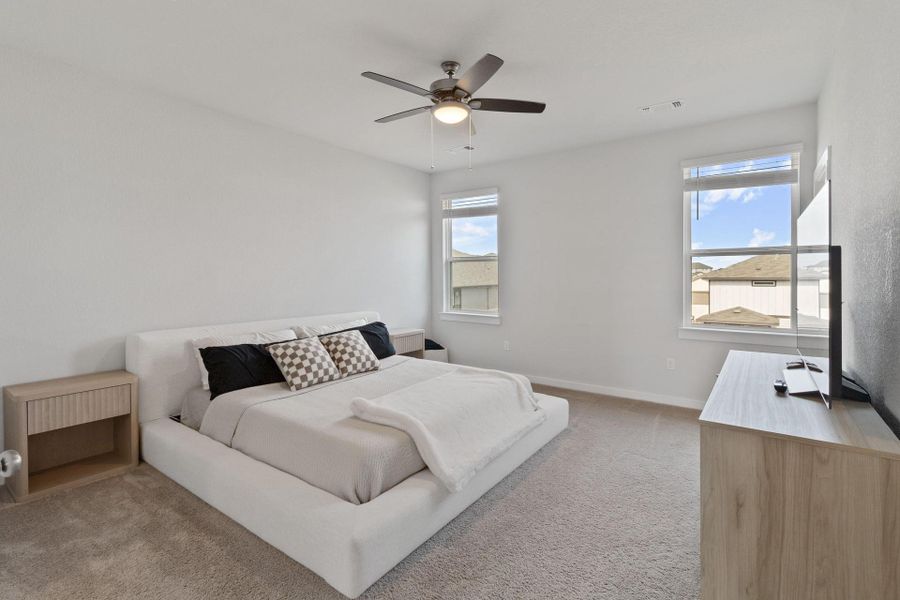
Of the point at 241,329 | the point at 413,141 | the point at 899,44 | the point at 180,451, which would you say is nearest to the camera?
the point at 899,44

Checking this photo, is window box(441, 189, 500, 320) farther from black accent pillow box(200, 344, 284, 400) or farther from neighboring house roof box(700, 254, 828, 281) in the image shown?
black accent pillow box(200, 344, 284, 400)

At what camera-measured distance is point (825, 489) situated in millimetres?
1264

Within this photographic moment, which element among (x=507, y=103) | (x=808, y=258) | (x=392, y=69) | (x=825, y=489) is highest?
(x=392, y=69)

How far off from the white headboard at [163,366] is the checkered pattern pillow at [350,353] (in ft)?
2.79

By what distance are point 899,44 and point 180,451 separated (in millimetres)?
3758

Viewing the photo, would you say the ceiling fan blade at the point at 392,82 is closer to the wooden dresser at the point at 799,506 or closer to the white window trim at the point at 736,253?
the wooden dresser at the point at 799,506

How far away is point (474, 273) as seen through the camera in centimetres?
560

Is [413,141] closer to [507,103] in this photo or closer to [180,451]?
[507,103]

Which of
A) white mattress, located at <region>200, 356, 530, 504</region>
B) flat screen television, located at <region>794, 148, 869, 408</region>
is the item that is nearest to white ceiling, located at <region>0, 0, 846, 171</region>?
flat screen television, located at <region>794, 148, 869, 408</region>

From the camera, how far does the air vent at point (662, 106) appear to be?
343 centimetres

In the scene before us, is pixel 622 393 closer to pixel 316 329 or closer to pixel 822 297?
pixel 822 297

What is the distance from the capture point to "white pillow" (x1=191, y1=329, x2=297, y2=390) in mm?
3156

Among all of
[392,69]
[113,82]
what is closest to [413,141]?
[392,69]

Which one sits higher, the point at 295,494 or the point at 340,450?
the point at 340,450
